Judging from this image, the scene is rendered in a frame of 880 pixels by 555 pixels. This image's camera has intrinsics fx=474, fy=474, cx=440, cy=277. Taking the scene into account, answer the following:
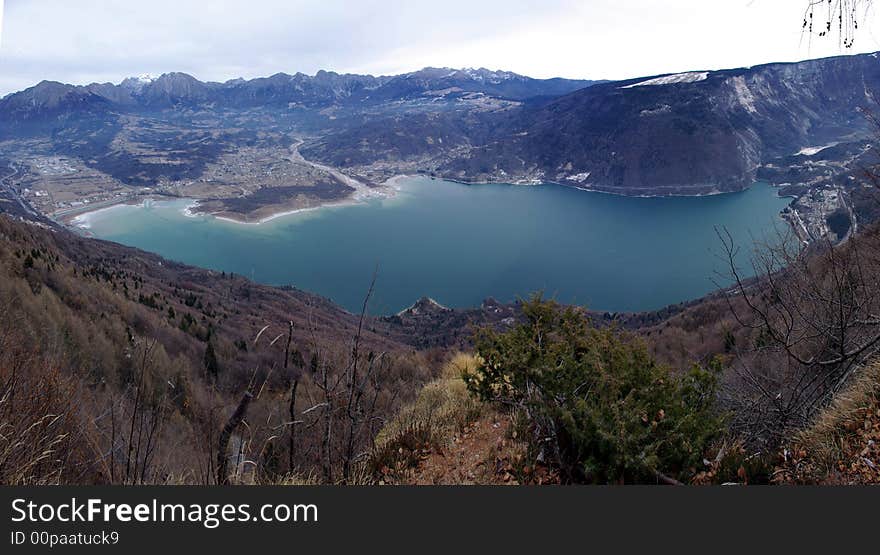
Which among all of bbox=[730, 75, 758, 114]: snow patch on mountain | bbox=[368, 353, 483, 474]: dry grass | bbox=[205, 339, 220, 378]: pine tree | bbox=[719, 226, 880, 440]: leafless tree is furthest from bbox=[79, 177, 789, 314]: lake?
bbox=[730, 75, 758, 114]: snow patch on mountain

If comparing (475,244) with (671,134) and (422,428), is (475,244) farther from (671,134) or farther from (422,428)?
(671,134)

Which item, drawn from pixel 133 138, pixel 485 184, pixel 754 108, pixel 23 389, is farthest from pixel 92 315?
pixel 133 138

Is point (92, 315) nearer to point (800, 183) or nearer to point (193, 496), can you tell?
point (193, 496)

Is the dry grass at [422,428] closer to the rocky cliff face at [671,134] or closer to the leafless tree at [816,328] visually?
the leafless tree at [816,328]

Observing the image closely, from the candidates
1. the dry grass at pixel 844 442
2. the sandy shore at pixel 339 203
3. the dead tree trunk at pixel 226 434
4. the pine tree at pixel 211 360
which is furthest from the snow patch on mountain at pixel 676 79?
the dead tree trunk at pixel 226 434

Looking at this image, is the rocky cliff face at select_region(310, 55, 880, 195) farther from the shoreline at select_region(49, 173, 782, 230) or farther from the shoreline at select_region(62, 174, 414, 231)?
the shoreline at select_region(62, 174, 414, 231)
